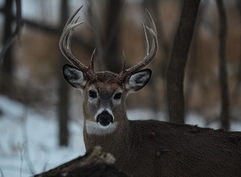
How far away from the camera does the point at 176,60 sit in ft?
19.6

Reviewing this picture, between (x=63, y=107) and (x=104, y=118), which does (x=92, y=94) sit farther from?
(x=63, y=107)

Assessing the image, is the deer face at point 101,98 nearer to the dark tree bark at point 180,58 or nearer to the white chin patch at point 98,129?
the white chin patch at point 98,129

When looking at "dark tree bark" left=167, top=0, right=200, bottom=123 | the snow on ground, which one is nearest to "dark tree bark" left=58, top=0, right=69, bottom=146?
the snow on ground

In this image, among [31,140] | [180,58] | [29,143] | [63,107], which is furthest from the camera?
[63,107]

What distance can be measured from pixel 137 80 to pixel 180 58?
2.95 ft

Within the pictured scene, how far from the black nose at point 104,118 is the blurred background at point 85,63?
124 cm

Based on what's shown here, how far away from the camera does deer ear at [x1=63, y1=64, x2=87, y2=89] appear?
519cm

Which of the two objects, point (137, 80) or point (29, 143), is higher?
point (137, 80)

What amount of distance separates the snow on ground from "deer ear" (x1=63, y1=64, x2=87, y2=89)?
1.05m

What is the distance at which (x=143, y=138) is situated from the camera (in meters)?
4.93

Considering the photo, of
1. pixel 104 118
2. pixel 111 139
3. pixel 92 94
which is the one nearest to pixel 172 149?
pixel 111 139

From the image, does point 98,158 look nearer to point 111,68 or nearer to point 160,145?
point 160,145

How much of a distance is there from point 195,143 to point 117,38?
35.4ft

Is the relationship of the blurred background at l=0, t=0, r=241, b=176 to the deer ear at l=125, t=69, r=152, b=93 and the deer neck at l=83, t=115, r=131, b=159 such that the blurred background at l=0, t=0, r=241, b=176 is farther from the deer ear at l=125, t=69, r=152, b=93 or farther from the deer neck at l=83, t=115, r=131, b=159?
the deer ear at l=125, t=69, r=152, b=93
